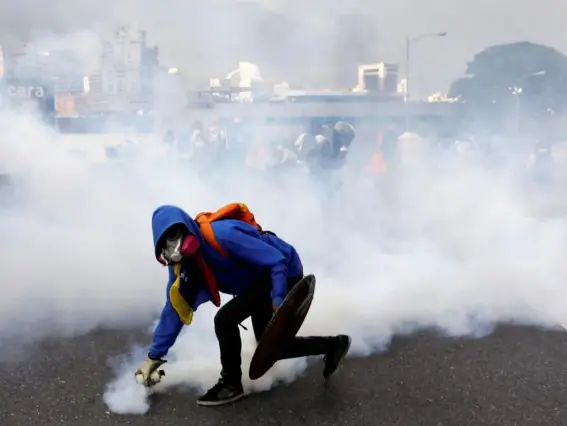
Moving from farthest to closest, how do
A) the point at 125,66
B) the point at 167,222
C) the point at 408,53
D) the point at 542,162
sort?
the point at 542,162, the point at 408,53, the point at 125,66, the point at 167,222

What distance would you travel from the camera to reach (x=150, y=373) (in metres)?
2.68

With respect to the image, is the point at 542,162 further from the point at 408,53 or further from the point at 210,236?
the point at 210,236

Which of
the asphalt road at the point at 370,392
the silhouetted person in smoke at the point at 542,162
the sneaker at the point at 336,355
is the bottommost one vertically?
the asphalt road at the point at 370,392

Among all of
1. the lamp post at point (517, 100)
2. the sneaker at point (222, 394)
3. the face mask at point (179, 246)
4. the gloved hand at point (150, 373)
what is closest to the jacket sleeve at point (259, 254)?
the face mask at point (179, 246)

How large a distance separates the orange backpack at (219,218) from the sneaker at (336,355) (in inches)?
22.1

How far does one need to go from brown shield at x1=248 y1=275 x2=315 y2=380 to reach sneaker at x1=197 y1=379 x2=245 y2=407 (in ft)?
0.45

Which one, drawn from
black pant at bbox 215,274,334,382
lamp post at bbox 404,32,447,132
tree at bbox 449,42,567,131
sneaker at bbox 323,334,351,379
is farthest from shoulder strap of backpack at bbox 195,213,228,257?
tree at bbox 449,42,567,131

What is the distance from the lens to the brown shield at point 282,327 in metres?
2.50

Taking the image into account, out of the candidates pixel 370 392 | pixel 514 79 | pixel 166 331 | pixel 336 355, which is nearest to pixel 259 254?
pixel 166 331

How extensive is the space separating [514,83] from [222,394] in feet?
17.6

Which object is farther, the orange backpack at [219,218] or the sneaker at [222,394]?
the sneaker at [222,394]

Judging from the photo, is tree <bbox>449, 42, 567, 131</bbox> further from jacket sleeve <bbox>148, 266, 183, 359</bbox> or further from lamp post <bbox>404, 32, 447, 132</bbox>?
jacket sleeve <bbox>148, 266, 183, 359</bbox>

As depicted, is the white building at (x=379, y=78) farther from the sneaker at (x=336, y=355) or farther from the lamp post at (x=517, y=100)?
the sneaker at (x=336, y=355)

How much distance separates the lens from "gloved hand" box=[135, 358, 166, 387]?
2672mm
